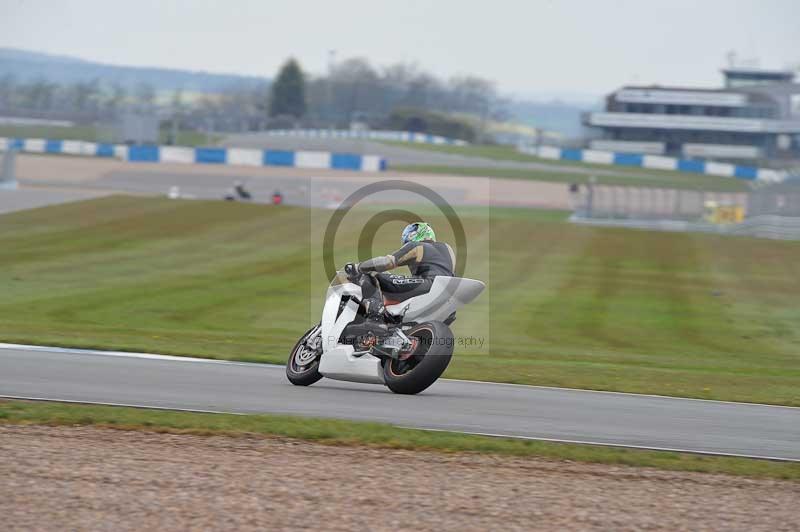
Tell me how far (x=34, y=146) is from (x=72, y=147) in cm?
381

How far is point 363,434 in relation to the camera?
9.30m

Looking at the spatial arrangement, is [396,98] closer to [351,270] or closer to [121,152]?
[121,152]

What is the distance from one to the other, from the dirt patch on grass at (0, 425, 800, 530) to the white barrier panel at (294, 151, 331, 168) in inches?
2525

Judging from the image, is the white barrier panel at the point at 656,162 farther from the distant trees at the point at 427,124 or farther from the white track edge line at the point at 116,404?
the white track edge line at the point at 116,404

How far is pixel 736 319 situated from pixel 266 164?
5047cm

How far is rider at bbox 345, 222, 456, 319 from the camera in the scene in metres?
11.4

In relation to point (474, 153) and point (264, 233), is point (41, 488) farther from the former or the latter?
point (474, 153)

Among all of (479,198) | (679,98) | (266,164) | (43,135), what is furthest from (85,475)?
(679,98)

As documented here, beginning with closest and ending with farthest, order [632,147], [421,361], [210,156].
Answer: [421,361]
[210,156]
[632,147]

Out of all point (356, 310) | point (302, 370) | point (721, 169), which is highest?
point (721, 169)

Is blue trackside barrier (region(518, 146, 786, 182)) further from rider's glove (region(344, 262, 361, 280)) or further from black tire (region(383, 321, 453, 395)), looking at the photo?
black tire (region(383, 321, 453, 395))

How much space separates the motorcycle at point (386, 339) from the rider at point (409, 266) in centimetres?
7

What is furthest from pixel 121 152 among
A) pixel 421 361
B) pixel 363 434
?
pixel 363 434

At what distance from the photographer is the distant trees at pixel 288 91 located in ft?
495
